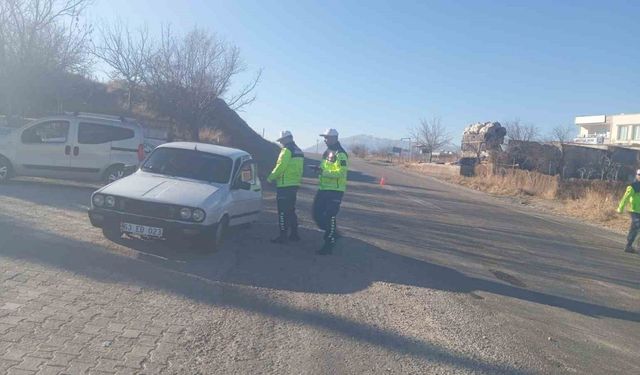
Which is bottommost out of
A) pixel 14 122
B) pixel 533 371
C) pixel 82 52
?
pixel 533 371

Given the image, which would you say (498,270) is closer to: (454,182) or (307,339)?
(307,339)

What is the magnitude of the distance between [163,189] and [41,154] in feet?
21.7

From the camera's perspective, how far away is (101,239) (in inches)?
352

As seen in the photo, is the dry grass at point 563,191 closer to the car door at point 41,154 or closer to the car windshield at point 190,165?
the car windshield at point 190,165

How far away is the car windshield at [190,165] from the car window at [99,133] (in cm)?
465

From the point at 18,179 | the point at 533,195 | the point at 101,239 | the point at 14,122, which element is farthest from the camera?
the point at 533,195

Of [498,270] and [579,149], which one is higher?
[579,149]

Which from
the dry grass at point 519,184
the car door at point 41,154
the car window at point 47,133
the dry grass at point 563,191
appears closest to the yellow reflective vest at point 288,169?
the car door at point 41,154


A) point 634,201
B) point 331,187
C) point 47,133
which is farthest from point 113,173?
point 634,201

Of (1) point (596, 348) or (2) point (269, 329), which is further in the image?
(1) point (596, 348)

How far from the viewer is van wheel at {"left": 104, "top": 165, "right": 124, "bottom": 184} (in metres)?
14.3

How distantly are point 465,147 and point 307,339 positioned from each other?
48.7 metres

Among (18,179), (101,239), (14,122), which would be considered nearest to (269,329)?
(101,239)

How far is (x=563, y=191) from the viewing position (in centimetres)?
3034
